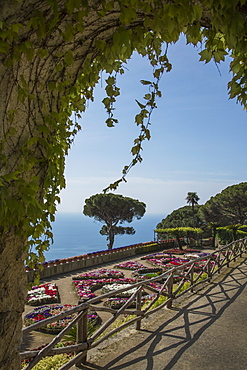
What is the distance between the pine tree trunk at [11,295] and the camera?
1.96 meters

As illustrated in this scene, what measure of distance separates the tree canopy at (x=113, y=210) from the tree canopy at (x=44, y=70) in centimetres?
3408

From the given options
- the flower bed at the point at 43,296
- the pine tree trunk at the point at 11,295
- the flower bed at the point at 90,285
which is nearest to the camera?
the pine tree trunk at the point at 11,295

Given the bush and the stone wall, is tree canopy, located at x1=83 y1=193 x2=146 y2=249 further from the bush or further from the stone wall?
the bush

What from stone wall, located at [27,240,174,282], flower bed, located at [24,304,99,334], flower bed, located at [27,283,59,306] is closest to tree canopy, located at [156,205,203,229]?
stone wall, located at [27,240,174,282]

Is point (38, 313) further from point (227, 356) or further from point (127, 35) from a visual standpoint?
point (127, 35)

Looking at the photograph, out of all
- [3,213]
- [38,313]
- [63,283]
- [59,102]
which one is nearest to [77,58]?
[59,102]

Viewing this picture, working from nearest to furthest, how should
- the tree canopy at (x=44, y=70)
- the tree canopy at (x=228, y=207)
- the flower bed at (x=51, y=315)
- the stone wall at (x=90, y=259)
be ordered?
1. the tree canopy at (x=44, y=70)
2. the flower bed at (x=51, y=315)
3. the stone wall at (x=90, y=259)
4. the tree canopy at (x=228, y=207)

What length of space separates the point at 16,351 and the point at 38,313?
8.64 meters

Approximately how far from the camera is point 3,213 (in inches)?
66.9

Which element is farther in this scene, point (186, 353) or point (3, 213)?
point (186, 353)

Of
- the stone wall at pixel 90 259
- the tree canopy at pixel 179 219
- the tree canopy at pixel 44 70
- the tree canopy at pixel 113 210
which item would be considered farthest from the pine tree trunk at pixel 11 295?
the tree canopy at pixel 179 219

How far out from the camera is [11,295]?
2.02 meters

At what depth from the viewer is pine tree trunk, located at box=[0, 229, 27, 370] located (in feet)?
6.45

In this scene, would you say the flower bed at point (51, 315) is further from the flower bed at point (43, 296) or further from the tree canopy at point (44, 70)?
the tree canopy at point (44, 70)
